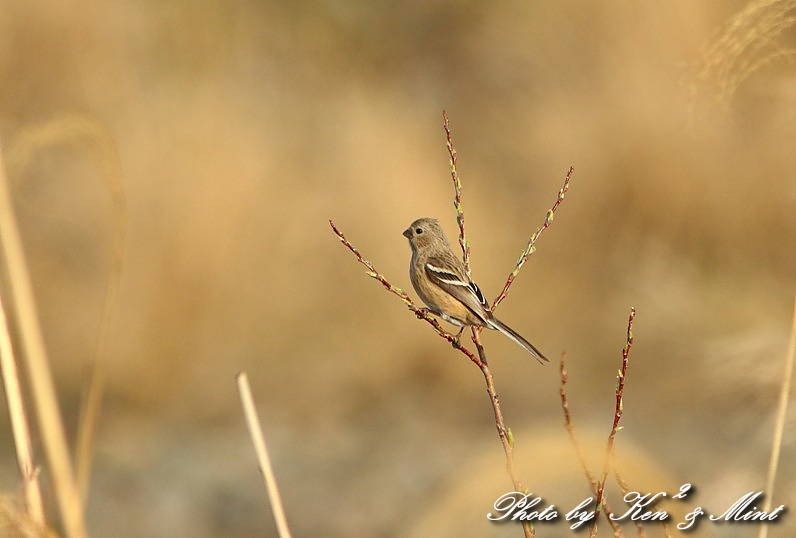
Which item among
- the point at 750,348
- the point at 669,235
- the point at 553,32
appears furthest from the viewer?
the point at 553,32

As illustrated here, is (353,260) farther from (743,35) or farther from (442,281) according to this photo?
(743,35)

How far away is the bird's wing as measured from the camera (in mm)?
3610

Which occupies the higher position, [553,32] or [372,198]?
[553,32]

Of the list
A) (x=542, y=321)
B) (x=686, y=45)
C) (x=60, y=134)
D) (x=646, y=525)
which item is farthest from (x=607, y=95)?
(x=60, y=134)

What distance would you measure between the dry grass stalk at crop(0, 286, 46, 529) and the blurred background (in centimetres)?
517

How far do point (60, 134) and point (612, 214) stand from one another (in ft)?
23.9

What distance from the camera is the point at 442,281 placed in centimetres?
385

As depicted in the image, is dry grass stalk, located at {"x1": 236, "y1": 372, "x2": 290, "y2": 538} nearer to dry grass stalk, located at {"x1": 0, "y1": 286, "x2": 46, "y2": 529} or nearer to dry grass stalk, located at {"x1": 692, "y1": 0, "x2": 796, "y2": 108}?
dry grass stalk, located at {"x1": 0, "y1": 286, "x2": 46, "y2": 529}

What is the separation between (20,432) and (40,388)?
323 millimetres

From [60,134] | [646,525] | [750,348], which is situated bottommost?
[646,525]

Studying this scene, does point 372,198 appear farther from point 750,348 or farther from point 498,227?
point 750,348

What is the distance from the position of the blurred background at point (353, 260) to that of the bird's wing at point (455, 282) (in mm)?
3671

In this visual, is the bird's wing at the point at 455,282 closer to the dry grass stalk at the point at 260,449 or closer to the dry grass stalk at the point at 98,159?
the dry grass stalk at the point at 260,449

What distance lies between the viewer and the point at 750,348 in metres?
6.70
